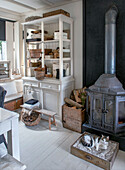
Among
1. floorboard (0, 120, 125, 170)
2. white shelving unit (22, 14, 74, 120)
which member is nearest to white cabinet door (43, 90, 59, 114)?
white shelving unit (22, 14, 74, 120)

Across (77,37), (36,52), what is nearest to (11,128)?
(36,52)

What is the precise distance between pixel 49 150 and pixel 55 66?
170 cm

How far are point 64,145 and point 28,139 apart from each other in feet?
2.14

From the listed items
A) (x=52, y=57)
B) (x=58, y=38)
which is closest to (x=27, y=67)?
(x=52, y=57)

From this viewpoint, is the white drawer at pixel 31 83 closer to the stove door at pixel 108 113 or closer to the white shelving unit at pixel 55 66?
the white shelving unit at pixel 55 66

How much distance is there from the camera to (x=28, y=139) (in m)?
2.67

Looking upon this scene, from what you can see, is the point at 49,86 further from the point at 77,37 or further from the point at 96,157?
the point at 96,157

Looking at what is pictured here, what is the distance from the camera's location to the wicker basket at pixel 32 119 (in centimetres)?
303

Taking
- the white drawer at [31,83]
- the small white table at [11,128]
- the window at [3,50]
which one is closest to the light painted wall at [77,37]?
the white drawer at [31,83]

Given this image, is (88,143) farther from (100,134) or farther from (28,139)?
(28,139)

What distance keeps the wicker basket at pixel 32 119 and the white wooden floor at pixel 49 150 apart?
12 cm

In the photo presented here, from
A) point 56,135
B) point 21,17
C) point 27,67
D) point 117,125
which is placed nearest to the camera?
point 117,125

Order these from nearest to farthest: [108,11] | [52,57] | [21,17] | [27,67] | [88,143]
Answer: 1. [88,143]
2. [108,11]
3. [52,57]
4. [27,67]
5. [21,17]

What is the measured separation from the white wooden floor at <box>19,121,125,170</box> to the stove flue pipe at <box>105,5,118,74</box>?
1376mm
